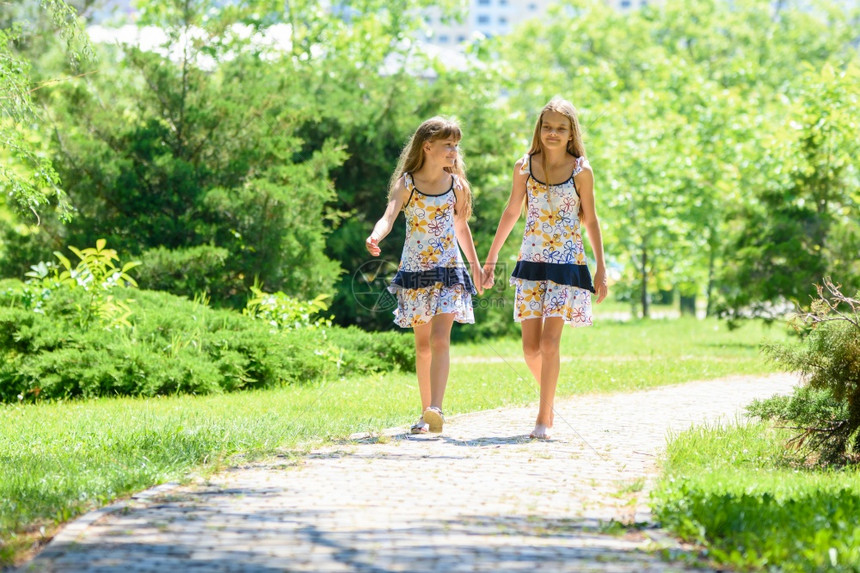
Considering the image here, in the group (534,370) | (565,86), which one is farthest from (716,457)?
(565,86)

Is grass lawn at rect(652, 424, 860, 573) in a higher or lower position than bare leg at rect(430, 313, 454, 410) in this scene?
lower

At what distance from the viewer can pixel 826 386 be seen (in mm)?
6430

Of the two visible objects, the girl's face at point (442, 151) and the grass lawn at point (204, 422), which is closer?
the grass lawn at point (204, 422)

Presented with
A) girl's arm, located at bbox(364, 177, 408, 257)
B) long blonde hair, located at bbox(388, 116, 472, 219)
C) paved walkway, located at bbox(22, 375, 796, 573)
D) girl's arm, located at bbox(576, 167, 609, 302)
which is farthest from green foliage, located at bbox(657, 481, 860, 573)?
long blonde hair, located at bbox(388, 116, 472, 219)

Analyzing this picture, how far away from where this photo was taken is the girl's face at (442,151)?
7383 millimetres

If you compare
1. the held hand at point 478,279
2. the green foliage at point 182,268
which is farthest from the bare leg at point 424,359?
the green foliage at point 182,268

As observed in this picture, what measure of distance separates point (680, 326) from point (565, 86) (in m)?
20.7

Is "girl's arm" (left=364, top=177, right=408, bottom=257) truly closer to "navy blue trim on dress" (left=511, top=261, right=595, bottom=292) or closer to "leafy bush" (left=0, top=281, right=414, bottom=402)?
"navy blue trim on dress" (left=511, top=261, right=595, bottom=292)

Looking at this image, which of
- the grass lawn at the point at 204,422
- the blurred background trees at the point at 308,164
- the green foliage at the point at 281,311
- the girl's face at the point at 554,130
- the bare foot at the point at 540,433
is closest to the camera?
the grass lawn at the point at 204,422

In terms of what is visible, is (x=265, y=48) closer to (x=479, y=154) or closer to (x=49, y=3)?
(x=479, y=154)

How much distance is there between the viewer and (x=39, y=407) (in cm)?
915

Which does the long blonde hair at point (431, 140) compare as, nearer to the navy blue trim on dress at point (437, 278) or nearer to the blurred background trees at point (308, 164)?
the navy blue trim on dress at point (437, 278)

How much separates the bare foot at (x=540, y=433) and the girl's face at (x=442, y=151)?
6.07 feet

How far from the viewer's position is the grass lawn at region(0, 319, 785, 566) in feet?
17.0
